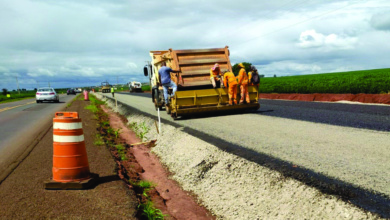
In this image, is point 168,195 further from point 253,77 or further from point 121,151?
point 253,77

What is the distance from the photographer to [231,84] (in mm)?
10375

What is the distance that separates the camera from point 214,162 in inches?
209

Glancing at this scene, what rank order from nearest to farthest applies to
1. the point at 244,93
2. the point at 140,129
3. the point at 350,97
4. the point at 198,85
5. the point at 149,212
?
the point at 149,212
the point at 244,93
the point at 140,129
the point at 198,85
the point at 350,97

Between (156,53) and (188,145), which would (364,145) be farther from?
(156,53)

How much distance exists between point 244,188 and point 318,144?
86.0 inches

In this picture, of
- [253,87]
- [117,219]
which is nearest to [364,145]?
[117,219]

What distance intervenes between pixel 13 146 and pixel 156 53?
27.9 feet

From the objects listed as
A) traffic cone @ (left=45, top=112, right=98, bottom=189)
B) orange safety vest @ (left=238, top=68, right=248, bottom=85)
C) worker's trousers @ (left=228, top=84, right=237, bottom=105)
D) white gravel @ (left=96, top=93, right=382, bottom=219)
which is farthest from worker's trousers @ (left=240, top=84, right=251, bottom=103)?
traffic cone @ (left=45, top=112, right=98, bottom=189)

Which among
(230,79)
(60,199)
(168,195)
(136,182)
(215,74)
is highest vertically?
(215,74)

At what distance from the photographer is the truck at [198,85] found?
33.9ft

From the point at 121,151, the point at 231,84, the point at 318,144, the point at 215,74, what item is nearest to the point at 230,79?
the point at 231,84

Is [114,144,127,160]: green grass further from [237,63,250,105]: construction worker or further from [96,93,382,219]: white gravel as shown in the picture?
[237,63,250,105]: construction worker

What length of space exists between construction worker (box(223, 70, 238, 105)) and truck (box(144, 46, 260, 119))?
227 mm

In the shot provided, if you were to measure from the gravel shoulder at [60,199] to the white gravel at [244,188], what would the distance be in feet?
4.17
